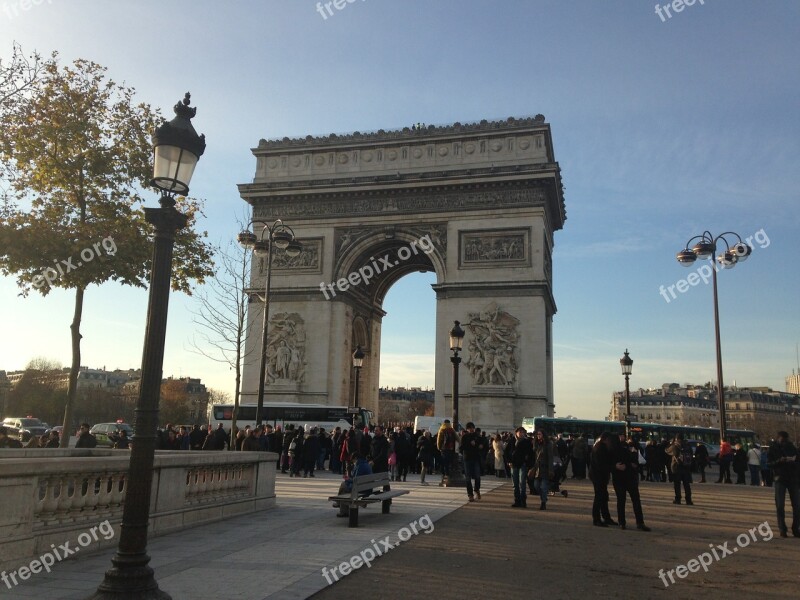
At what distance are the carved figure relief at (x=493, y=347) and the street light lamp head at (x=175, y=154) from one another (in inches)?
1083

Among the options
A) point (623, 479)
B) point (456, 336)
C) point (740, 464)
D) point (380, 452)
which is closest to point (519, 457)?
point (623, 479)

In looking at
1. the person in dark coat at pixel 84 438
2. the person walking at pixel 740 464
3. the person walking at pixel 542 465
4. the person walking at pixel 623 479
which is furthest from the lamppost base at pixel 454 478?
the person walking at pixel 740 464

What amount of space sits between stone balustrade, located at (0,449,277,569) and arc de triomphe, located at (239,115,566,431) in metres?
21.7

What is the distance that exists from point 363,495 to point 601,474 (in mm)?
3918

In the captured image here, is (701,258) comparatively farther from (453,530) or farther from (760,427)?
(760,427)

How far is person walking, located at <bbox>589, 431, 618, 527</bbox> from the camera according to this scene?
10945 mm

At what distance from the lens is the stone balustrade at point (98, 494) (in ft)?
22.2

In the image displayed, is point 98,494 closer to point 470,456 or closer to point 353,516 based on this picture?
point 353,516

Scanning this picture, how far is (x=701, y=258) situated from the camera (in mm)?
20516

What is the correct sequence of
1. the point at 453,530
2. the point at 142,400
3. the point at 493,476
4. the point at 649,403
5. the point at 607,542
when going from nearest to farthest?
the point at 142,400 → the point at 607,542 → the point at 453,530 → the point at 493,476 → the point at 649,403

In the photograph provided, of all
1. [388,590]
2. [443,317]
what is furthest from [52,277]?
[443,317]

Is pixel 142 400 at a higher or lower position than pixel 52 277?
lower

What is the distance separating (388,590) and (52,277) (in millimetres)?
11802

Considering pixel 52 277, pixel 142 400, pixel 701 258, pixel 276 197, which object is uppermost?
pixel 276 197
